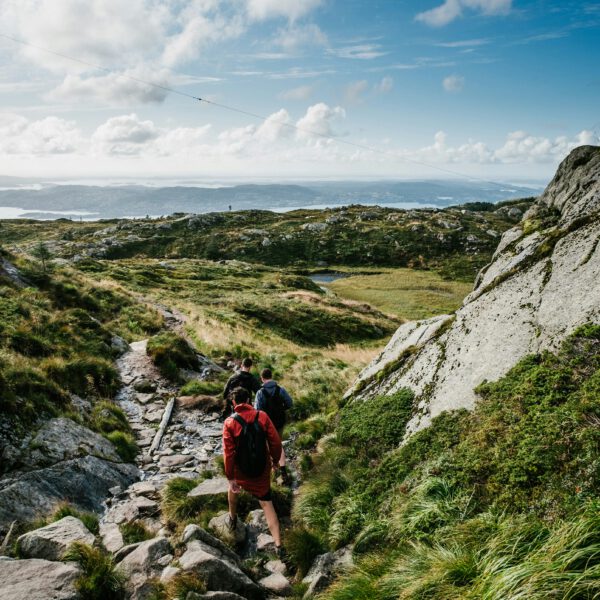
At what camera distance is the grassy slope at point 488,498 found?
144 inches

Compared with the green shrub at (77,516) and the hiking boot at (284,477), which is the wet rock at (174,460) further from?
the green shrub at (77,516)

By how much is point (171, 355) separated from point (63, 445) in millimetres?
8723

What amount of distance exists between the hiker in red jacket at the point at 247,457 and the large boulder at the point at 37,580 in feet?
8.55

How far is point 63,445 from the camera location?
938 centimetres

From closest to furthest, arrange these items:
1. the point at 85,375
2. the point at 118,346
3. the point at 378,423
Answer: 1. the point at 378,423
2. the point at 85,375
3. the point at 118,346

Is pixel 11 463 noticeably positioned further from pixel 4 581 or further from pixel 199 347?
pixel 199 347

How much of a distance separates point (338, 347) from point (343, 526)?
2573cm

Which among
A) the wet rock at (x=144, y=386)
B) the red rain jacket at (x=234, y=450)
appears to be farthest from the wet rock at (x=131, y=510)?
the wet rock at (x=144, y=386)

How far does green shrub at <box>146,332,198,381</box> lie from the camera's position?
1725 centimetres

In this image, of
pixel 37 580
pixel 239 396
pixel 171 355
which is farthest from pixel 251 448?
pixel 171 355

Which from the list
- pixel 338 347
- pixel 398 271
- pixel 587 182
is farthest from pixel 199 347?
pixel 398 271

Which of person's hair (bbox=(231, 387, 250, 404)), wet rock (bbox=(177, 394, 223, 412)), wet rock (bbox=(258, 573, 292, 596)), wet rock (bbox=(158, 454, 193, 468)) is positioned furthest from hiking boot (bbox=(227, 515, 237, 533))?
wet rock (bbox=(177, 394, 223, 412))

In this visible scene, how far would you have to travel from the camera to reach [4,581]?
17.1ft

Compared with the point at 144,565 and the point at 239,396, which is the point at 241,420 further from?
the point at 144,565
